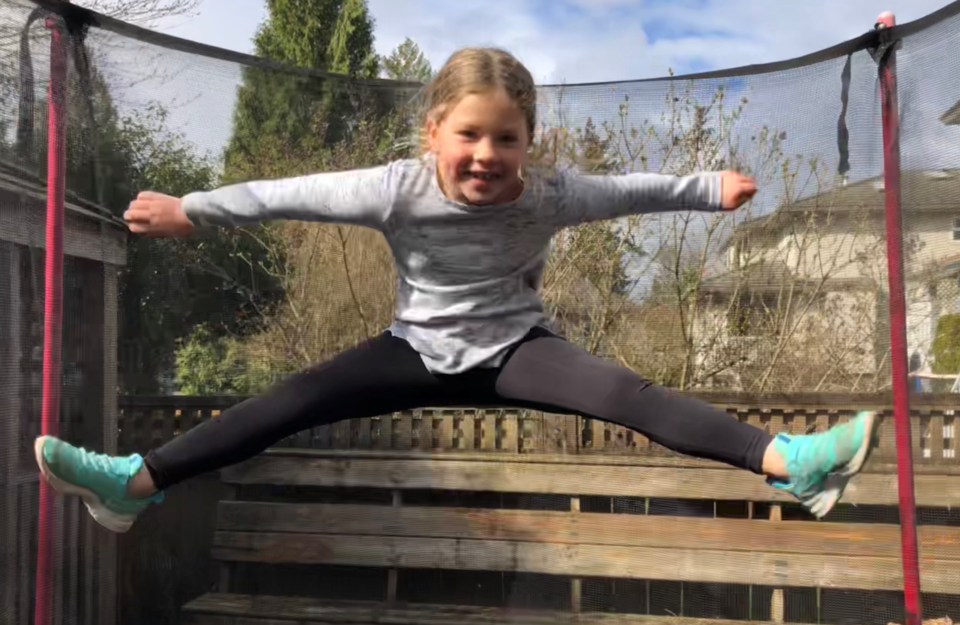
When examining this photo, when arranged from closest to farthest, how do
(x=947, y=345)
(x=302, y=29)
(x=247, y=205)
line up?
(x=247, y=205)
(x=947, y=345)
(x=302, y=29)

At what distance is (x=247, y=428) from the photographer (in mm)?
1068

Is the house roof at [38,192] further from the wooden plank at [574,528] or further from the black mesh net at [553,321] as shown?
the wooden plank at [574,528]

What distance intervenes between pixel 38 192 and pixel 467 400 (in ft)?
3.89

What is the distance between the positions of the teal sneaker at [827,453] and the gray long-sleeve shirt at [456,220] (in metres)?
0.32

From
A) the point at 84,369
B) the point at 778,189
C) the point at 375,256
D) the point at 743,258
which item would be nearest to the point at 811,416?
the point at 743,258

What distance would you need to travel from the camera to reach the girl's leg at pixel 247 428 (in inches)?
42.3

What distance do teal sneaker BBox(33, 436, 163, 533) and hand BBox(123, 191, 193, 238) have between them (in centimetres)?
31

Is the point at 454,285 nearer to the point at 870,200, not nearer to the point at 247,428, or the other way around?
the point at 247,428

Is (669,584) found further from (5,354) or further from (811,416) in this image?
(5,354)

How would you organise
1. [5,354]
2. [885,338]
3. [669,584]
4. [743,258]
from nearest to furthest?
[5,354], [885,338], [743,258], [669,584]

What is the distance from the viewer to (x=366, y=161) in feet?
6.66

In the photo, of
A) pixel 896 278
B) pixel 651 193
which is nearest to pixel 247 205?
pixel 651 193

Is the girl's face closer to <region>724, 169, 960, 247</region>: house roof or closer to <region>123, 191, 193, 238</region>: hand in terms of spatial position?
<region>123, 191, 193, 238</region>: hand

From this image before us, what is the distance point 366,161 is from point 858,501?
4.80 ft
